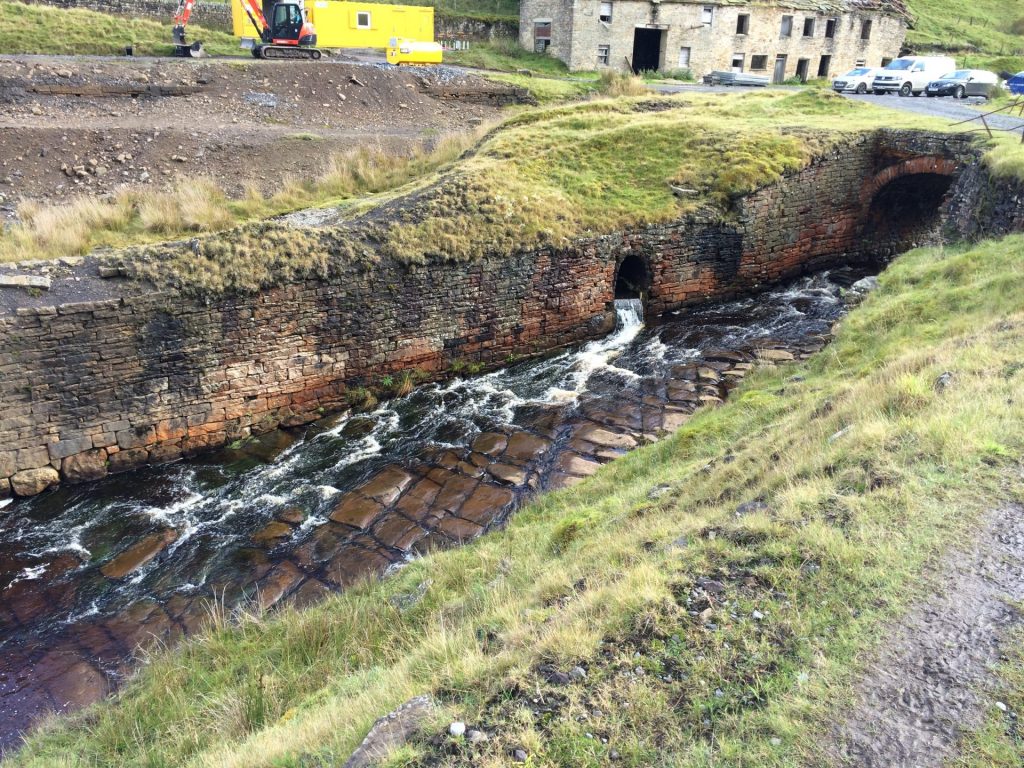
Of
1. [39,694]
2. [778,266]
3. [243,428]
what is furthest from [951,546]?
[778,266]

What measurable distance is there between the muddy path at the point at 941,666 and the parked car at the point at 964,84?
1042 inches

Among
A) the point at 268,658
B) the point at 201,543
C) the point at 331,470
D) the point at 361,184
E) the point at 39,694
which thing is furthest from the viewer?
A: the point at 361,184

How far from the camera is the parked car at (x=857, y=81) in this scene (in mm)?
27078

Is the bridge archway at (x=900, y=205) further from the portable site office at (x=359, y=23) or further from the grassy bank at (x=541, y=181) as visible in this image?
the portable site office at (x=359, y=23)

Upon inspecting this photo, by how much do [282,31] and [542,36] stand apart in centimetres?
1376

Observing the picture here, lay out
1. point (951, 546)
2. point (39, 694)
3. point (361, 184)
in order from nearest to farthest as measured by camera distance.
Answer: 1. point (951, 546)
2. point (39, 694)
3. point (361, 184)

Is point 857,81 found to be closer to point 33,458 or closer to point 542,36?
point 542,36

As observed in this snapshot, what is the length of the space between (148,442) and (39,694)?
14.4 ft

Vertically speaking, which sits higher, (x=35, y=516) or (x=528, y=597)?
(x=528, y=597)

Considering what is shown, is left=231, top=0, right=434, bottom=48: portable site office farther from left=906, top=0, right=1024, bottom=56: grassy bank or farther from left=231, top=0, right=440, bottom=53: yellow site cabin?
left=906, top=0, right=1024, bottom=56: grassy bank

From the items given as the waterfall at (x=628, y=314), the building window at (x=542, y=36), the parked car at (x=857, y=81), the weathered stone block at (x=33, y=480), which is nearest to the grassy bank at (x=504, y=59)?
the building window at (x=542, y=36)

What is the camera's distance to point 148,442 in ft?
34.4

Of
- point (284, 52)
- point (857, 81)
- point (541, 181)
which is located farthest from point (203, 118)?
point (857, 81)

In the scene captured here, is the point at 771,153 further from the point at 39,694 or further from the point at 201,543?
the point at 39,694
